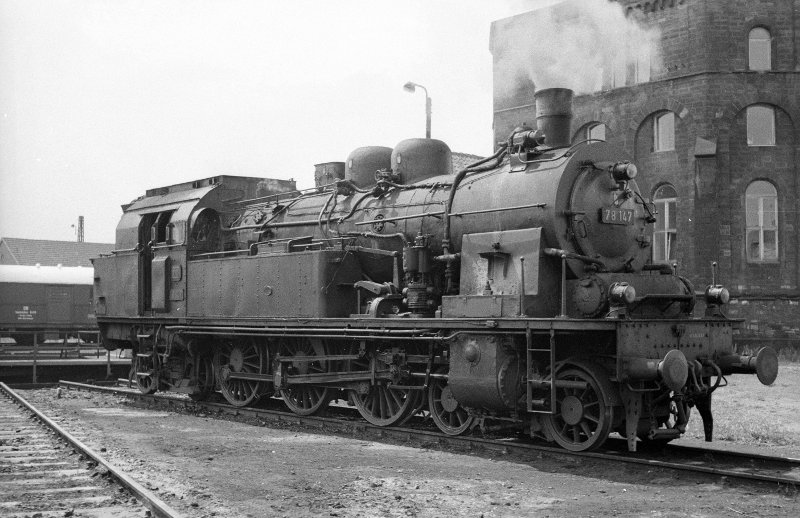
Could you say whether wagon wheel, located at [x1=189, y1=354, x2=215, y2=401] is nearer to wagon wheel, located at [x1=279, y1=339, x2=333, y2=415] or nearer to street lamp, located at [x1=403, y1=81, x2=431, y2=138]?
wagon wheel, located at [x1=279, y1=339, x2=333, y2=415]

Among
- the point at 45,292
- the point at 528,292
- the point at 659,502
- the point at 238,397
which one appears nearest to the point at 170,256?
the point at 238,397

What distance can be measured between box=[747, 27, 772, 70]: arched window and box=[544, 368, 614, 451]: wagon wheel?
2046 cm

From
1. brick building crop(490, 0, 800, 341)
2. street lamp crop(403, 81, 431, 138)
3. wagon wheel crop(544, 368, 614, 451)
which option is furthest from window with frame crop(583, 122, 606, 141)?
wagon wheel crop(544, 368, 614, 451)

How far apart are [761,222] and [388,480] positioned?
2131 centimetres

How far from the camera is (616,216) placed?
401 inches

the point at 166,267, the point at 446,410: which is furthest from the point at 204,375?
the point at 446,410

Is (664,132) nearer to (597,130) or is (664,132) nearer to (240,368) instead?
(597,130)

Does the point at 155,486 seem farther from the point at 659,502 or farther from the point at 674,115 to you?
the point at 674,115

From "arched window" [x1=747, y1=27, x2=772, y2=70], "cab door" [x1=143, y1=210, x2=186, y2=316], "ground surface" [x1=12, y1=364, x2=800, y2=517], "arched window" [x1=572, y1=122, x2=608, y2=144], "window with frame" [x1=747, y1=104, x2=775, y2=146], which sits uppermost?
"arched window" [x1=747, y1=27, x2=772, y2=70]

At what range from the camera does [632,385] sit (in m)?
9.15

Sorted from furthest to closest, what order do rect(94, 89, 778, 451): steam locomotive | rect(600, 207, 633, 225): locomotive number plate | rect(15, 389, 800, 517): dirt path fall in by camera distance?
rect(600, 207, 633, 225): locomotive number plate, rect(94, 89, 778, 451): steam locomotive, rect(15, 389, 800, 517): dirt path

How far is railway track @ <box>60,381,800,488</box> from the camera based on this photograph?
8.44 metres

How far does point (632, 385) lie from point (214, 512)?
4.58 metres

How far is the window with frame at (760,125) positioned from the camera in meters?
26.6
